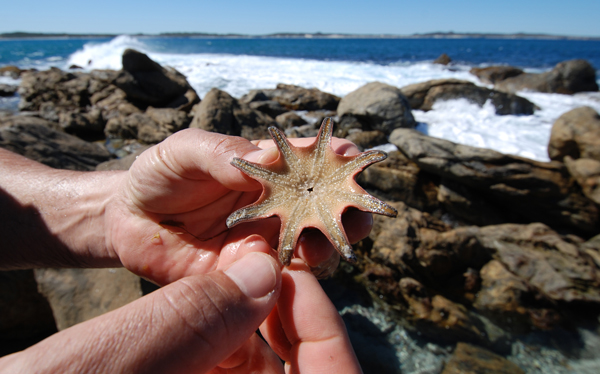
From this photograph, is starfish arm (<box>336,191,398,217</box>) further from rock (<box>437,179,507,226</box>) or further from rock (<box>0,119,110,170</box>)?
rock (<box>0,119,110,170</box>)

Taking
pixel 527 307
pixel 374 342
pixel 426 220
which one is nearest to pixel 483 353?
pixel 527 307

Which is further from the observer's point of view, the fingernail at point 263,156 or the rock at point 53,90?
the rock at point 53,90

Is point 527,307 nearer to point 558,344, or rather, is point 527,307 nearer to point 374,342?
point 558,344

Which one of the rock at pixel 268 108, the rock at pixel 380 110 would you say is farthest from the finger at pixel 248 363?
the rock at pixel 268 108

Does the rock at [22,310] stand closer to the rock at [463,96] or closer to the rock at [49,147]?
the rock at [49,147]

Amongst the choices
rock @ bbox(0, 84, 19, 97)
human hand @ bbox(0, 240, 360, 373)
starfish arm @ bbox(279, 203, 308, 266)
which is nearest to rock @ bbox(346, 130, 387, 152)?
starfish arm @ bbox(279, 203, 308, 266)

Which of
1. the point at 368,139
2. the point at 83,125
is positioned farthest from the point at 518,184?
the point at 83,125
